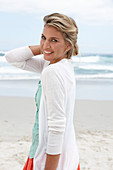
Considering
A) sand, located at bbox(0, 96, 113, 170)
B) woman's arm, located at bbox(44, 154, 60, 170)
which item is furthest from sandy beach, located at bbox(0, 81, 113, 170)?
woman's arm, located at bbox(44, 154, 60, 170)

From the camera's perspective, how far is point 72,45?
4.43 ft

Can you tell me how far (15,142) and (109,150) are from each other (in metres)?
1.38

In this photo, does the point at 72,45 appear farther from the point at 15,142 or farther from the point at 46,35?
the point at 15,142

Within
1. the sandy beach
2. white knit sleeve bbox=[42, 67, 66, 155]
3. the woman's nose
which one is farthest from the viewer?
the sandy beach

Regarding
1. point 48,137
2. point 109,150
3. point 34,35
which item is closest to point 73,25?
point 48,137

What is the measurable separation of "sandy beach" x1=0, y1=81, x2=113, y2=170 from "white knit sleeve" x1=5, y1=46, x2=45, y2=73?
1.89 metres

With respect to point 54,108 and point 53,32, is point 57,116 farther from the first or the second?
point 53,32

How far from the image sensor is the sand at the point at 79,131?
346cm

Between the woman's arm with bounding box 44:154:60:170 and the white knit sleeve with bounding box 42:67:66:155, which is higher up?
the white knit sleeve with bounding box 42:67:66:155

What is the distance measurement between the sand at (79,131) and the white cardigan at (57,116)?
1949 mm

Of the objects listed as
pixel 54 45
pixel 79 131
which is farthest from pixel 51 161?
pixel 79 131

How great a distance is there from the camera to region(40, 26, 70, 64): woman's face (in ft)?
4.31

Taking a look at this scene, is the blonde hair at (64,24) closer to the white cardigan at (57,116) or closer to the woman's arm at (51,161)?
the white cardigan at (57,116)

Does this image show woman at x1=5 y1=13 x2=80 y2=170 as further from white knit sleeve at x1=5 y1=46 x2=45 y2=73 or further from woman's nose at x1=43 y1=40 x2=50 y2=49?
white knit sleeve at x1=5 y1=46 x2=45 y2=73
